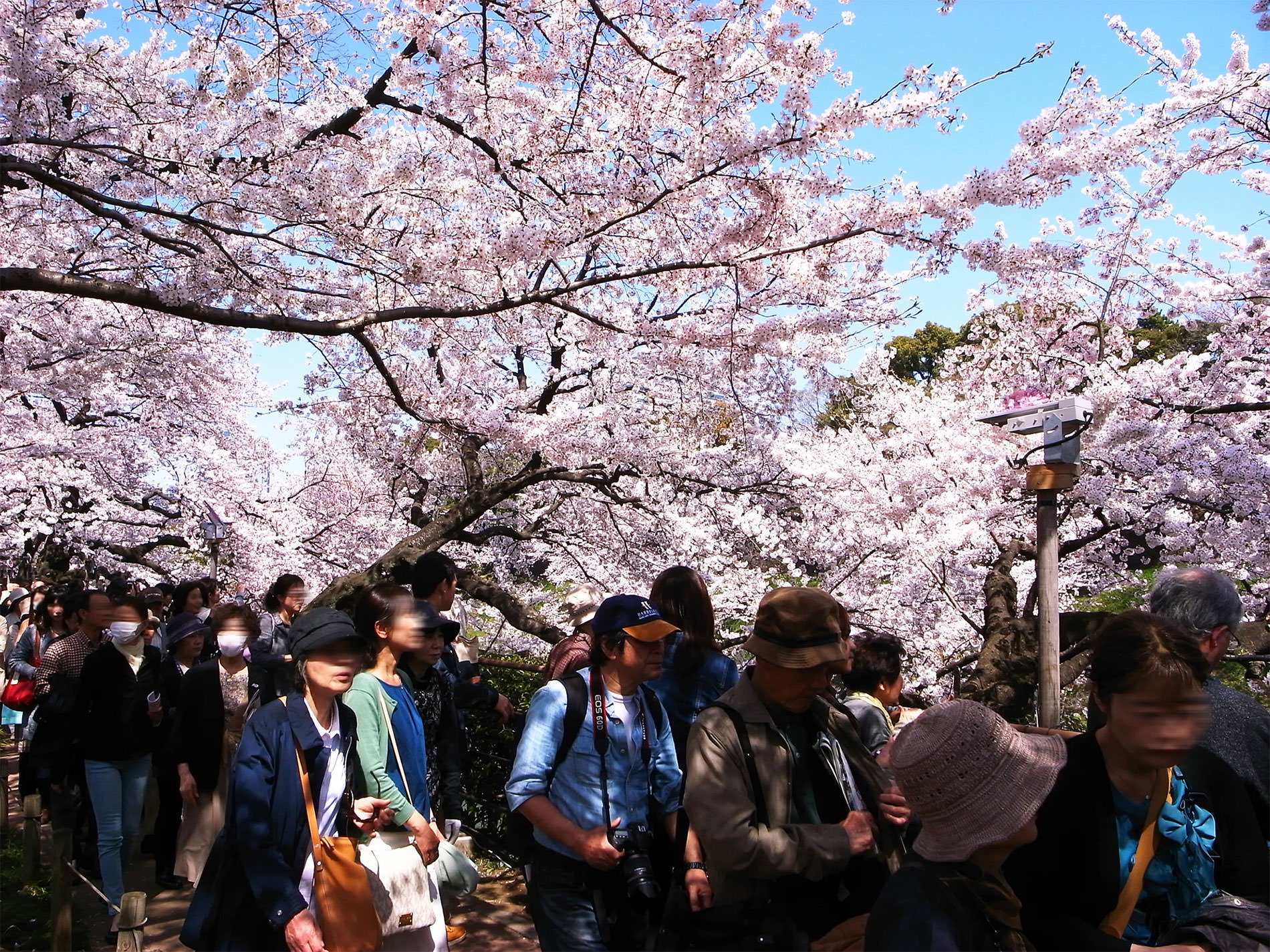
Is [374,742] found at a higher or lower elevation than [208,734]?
higher

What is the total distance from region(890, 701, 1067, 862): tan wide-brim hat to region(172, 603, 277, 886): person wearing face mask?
163 inches

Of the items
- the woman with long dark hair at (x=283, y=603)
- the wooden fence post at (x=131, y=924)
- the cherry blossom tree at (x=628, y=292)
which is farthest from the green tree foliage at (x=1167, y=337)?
the wooden fence post at (x=131, y=924)

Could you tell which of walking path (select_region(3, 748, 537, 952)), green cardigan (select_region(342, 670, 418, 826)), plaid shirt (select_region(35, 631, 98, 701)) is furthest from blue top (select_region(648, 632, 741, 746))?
plaid shirt (select_region(35, 631, 98, 701))

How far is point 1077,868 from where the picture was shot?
6.35 ft

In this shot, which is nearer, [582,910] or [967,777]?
[967,777]

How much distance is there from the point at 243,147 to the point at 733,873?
602cm

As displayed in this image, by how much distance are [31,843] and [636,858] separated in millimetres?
5089

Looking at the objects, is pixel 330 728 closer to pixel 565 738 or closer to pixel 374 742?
pixel 374 742

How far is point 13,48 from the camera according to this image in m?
5.44

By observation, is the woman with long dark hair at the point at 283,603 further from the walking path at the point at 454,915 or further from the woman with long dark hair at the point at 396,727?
the woman with long dark hair at the point at 396,727

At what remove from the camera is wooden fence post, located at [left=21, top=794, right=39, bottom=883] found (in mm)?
5789

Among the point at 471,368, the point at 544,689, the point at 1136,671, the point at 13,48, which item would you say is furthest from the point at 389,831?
the point at 471,368

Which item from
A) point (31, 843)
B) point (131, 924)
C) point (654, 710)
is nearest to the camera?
point (654, 710)

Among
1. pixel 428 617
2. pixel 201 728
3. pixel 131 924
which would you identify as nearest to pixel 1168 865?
pixel 428 617
